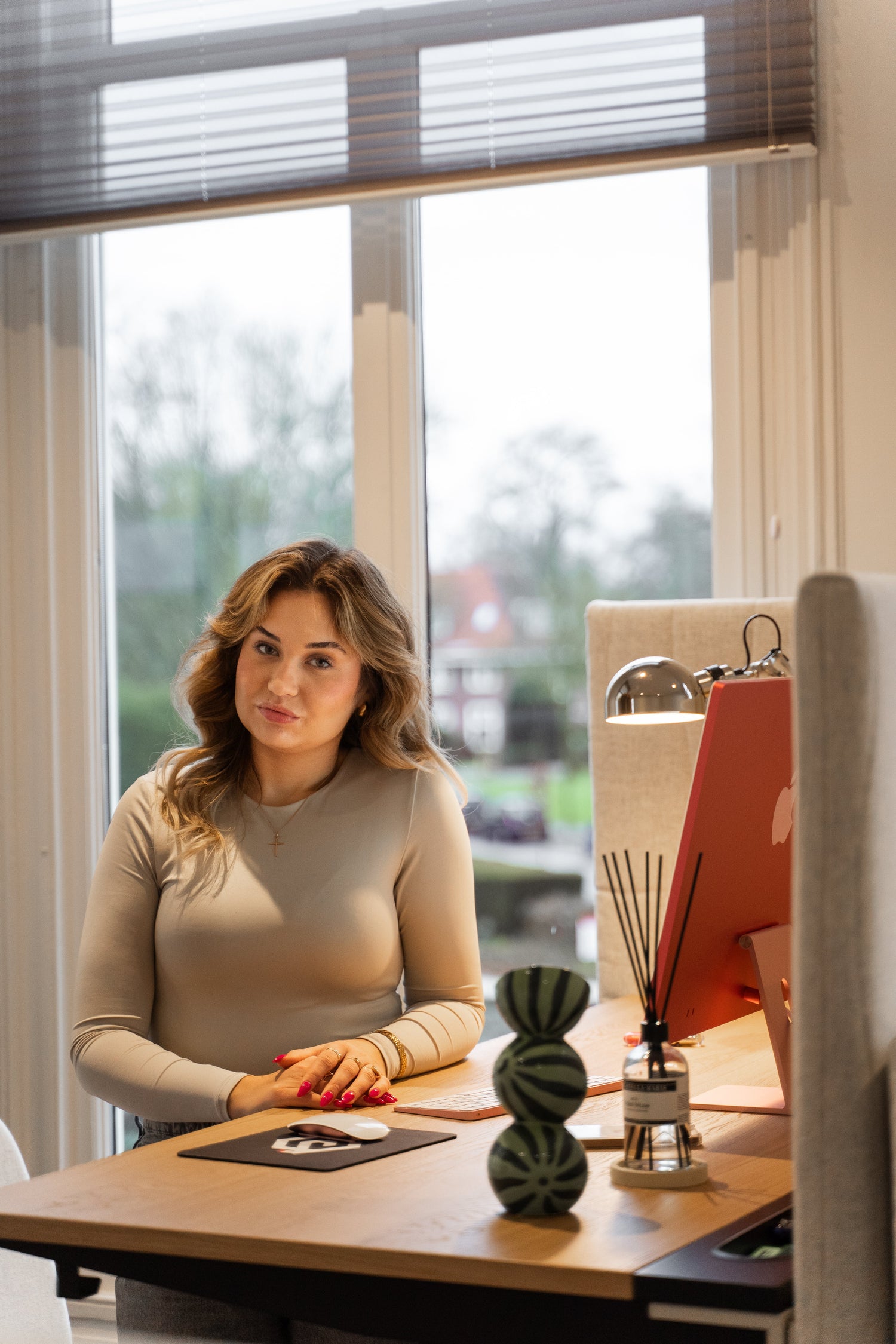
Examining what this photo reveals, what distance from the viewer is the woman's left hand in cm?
169

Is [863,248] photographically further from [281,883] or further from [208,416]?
[281,883]

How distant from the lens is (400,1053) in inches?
72.7

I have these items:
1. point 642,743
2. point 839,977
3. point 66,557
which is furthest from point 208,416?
point 839,977

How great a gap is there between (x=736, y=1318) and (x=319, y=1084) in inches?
29.5

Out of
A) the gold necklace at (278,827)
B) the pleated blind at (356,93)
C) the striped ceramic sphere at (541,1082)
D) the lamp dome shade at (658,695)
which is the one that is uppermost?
the pleated blind at (356,93)

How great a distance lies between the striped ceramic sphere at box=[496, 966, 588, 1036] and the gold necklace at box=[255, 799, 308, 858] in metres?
0.76

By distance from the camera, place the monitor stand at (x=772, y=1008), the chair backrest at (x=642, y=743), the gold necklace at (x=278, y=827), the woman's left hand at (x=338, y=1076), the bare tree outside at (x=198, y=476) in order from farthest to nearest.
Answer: the bare tree outside at (x=198, y=476)
the chair backrest at (x=642, y=743)
the gold necklace at (x=278, y=827)
the woman's left hand at (x=338, y=1076)
the monitor stand at (x=772, y=1008)

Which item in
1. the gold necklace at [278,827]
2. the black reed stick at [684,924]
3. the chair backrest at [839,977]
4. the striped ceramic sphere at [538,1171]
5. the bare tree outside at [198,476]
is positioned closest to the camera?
the chair backrest at [839,977]

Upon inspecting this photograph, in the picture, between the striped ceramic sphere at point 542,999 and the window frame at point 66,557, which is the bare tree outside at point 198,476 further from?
the striped ceramic sphere at point 542,999

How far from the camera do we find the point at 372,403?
9.55ft

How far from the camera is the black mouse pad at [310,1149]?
144 centimetres

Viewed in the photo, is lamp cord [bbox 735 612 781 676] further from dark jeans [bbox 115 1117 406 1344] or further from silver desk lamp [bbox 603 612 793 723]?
dark jeans [bbox 115 1117 406 1344]

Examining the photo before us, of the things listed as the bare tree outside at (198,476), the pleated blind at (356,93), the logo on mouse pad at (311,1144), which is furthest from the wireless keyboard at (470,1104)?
the pleated blind at (356,93)

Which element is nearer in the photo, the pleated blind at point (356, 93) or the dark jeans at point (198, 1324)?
the dark jeans at point (198, 1324)
